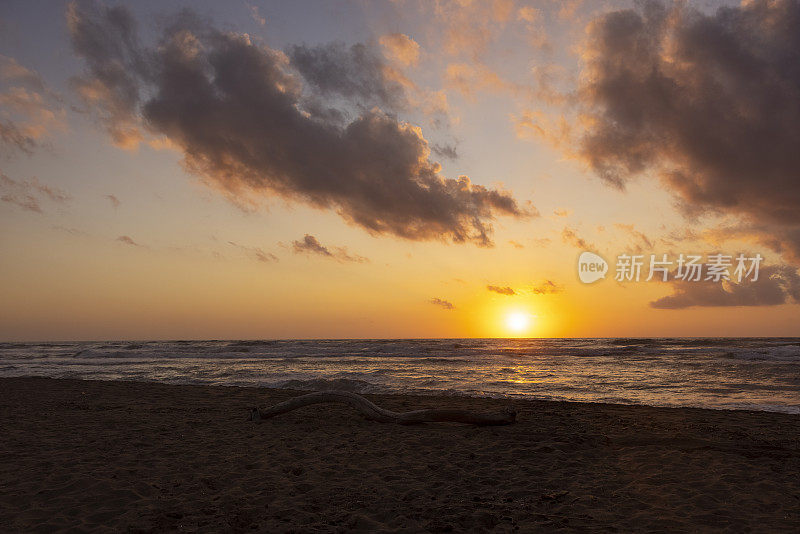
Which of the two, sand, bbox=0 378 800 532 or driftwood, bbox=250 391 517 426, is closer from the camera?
sand, bbox=0 378 800 532

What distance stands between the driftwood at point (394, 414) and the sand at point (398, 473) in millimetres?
233

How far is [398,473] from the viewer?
24.0 feet

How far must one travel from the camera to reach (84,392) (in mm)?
16578

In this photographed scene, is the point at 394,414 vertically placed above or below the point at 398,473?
above

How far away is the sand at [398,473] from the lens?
18.1ft

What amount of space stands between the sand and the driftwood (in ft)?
0.77

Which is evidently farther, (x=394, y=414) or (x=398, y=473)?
(x=394, y=414)

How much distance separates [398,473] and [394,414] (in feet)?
11.9

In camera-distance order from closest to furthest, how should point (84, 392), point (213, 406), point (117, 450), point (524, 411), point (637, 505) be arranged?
point (637, 505) → point (117, 450) → point (524, 411) → point (213, 406) → point (84, 392)

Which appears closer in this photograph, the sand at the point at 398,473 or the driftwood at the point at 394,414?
the sand at the point at 398,473

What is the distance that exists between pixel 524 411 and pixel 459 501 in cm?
676

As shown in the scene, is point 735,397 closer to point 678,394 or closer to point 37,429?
point 678,394

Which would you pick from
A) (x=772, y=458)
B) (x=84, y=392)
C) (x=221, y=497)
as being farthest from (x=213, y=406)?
(x=772, y=458)

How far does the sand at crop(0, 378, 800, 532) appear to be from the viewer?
5.52 meters
